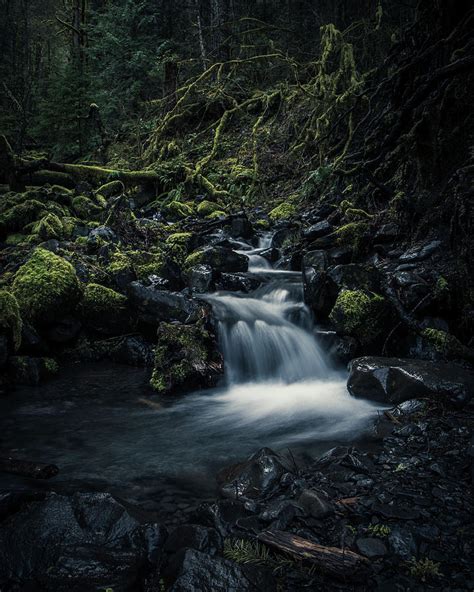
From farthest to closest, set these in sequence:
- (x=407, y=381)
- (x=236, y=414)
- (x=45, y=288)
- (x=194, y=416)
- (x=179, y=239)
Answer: (x=179, y=239) < (x=45, y=288) < (x=236, y=414) < (x=194, y=416) < (x=407, y=381)

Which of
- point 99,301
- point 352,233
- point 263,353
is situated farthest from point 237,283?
point 99,301

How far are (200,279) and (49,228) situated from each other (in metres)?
3.54

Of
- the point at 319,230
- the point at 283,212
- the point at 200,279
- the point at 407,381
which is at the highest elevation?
the point at 283,212

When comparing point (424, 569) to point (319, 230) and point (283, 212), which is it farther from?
point (283, 212)

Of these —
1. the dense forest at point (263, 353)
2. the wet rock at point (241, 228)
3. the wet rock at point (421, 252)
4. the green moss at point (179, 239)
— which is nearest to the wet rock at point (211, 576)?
the dense forest at point (263, 353)

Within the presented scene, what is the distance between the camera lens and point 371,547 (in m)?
2.40

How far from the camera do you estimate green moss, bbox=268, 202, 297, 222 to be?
37.6 feet

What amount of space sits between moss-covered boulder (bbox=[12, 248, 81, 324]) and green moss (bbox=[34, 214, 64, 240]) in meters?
2.24

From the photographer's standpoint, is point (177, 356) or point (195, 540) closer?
point (195, 540)

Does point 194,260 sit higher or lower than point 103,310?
higher

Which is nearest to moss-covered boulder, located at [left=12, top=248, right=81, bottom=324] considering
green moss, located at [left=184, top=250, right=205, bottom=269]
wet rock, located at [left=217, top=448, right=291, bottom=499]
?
green moss, located at [left=184, top=250, right=205, bottom=269]

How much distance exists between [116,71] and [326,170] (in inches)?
580

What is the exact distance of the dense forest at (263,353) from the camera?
2479 mm

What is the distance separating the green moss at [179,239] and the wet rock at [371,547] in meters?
7.84
